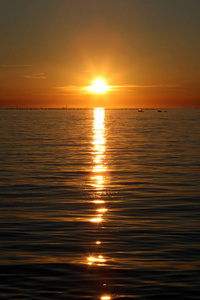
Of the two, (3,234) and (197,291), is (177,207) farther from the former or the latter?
(197,291)

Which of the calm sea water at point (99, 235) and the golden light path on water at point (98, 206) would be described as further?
the golden light path on water at point (98, 206)

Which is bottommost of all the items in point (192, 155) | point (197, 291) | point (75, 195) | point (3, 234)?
point (197, 291)

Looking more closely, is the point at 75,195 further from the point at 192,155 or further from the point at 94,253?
the point at 192,155

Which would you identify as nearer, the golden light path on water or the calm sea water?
the calm sea water

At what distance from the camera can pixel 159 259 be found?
14.2 m

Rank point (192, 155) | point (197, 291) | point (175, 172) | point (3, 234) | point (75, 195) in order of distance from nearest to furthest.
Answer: point (197, 291)
point (3, 234)
point (75, 195)
point (175, 172)
point (192, 155)

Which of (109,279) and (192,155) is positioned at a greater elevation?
(192,155)

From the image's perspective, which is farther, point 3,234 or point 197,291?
point 3,234

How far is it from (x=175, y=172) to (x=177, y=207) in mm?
12254

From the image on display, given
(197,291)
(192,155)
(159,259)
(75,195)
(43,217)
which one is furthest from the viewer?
(192,155)

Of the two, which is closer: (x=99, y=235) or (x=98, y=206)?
(x=99, y=235)

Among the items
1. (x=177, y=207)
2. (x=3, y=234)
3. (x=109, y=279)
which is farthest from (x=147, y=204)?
(x=109, y=279)

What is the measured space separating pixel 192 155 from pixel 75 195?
22831 millimetres

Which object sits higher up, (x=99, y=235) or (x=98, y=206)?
(x=98, y=206)
